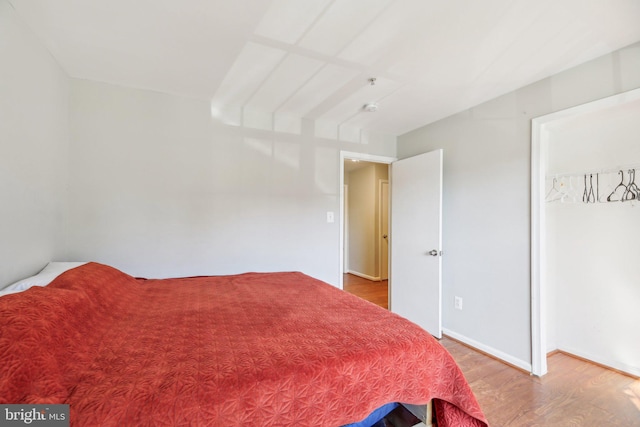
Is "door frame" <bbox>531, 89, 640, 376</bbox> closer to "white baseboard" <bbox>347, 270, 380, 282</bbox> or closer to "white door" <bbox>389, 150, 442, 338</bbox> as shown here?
"white door" <bbox>389, 150, 442, 338</bbox>

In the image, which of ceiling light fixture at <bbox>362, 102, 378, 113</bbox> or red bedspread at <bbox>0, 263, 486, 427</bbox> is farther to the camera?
ceiling light fixture at <bbox>362, 102, 378, 113</bbox>

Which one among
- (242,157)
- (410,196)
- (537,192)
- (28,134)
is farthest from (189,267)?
(537,192)

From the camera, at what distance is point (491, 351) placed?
2.45 meters

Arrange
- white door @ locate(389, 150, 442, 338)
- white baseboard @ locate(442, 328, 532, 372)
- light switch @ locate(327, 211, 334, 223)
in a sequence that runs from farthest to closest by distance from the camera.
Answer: light switch @ locate(327, 211, 334, 223)
white door @ locate(389, 150, 442, 338)
white baseboard @ locate(442, 328, 532, 372)

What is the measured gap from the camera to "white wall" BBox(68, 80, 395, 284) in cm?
218

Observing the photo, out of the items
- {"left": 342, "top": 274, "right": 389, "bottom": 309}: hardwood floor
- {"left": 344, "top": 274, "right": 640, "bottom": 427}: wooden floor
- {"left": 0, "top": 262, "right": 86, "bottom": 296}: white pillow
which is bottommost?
{"left": 342, "top": 274, "right": 389, "bottom": 309}: hardwood floor

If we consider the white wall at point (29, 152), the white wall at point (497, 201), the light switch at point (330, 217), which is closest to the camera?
the white wall at point (29, 152)

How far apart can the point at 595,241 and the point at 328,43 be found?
109 inches

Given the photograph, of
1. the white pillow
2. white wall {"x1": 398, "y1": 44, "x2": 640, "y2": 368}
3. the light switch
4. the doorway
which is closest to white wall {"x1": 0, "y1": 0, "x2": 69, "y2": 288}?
the white pillow

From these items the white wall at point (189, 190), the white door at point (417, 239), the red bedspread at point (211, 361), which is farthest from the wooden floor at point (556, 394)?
the white wall at point (189, 190)

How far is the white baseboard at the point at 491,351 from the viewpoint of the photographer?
2221mm

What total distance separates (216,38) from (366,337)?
74.7 inches

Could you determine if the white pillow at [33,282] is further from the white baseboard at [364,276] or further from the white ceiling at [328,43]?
the white baseboard at [364,276]

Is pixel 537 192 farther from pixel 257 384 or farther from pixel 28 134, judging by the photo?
pixel 28 134
